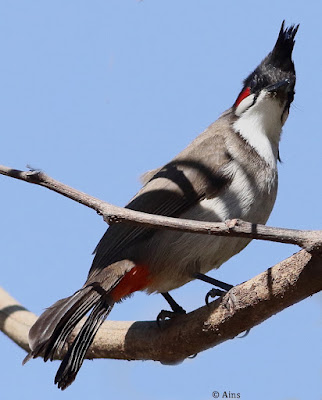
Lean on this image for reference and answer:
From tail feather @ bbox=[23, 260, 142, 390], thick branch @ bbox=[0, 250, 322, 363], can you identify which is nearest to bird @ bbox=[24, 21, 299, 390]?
tail feather @ bbox=[23, 260, 142, 390]

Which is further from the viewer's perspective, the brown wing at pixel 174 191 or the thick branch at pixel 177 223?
the brown wing at pixel 174 191

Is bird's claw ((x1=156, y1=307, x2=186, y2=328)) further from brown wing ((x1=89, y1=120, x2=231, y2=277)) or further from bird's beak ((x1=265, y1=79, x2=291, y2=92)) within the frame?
bird's beak ((x1=265, y1=79, x2=291, y2=92))

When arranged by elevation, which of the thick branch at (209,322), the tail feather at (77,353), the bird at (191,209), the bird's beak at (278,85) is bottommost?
the thick branch at (209,322)

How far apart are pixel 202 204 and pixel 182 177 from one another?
181mm

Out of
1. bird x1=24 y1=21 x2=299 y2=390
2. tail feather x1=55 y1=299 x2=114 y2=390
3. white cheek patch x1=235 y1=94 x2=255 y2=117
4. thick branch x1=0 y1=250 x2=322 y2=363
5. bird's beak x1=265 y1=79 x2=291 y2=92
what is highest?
white cheek patch x1=235 y1=94 x2=255 y2=117

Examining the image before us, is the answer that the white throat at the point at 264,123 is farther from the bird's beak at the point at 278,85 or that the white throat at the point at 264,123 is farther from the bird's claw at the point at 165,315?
the bird's claw at the point at 165,315

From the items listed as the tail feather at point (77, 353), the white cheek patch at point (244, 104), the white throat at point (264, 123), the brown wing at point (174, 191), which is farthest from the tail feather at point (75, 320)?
the white cheek patch at point (244, 104)

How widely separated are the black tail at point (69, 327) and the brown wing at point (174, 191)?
0.22 meters

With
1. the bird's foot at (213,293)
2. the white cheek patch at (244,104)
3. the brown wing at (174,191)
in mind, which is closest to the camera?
the bird's foot at (213,293)

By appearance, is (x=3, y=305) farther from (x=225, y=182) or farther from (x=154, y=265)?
(x=225, y=182)

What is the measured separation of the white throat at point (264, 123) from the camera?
3.59 metres

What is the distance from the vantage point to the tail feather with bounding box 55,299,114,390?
2865 millimetres

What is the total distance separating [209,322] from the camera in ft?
9.03

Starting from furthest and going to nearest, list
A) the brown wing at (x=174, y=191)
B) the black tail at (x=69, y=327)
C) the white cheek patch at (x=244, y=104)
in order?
the white cheek patch at (x=244, y=104), the brown wing at (x=174, y=191), the black tail at (x=69, y=327)
